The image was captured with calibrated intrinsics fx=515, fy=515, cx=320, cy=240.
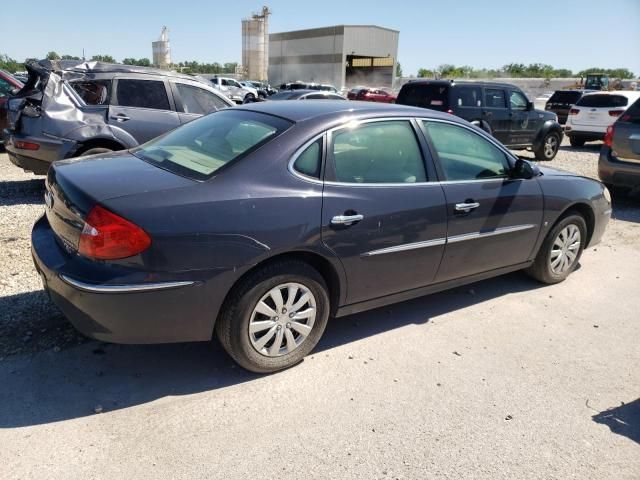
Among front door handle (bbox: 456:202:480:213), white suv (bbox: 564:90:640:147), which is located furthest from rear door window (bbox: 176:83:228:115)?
white suv (bbox: 564:90:640:147)

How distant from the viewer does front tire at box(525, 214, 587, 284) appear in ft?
15.1

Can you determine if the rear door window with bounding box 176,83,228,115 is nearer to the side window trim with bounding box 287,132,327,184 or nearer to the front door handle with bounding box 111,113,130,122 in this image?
the front door handle with bounding box 111,113,130,122

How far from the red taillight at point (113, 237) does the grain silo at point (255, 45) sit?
257ft

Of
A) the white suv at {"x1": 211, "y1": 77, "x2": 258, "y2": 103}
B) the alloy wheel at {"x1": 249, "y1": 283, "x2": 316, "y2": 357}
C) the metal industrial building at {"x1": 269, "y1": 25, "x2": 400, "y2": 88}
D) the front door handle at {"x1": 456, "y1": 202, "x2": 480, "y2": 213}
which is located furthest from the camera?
the metal industrial building at {"x1": 269, "y1": 25, "x2": 400, "y2": 88}

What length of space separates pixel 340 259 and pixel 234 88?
31.7 m

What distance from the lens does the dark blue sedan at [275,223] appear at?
2639 millimetres

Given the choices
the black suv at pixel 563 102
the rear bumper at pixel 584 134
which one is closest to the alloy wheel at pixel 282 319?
the rear bumper at pixel 584 134

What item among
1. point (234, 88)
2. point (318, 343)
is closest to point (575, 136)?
point (318, 343)

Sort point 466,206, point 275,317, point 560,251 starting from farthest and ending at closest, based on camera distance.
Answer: point 560,251
point 466,206
point 275,317

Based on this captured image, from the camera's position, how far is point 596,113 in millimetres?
14820

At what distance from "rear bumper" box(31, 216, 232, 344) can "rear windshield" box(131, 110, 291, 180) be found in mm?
679

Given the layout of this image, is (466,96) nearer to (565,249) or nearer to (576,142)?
(565,249)

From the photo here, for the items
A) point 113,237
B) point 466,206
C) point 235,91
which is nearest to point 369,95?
point 235,91

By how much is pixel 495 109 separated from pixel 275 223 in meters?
9.79
